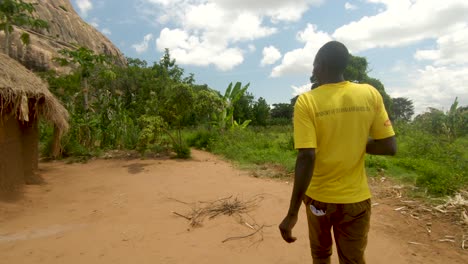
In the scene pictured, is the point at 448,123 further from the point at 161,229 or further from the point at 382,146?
the point at 382,146

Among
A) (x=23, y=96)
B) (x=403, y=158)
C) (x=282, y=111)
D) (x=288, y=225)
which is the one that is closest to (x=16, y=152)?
(x=23, y=96)

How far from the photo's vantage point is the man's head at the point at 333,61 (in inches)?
76.7

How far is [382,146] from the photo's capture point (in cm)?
204

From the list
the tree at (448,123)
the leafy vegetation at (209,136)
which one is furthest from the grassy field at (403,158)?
the tree at (448,123)

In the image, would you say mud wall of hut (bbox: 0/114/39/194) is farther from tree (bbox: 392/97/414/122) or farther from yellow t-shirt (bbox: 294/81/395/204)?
tree (bbox: 392/97/414/122)

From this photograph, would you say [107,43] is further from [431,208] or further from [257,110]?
[431,208]

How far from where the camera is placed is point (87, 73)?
37.5ft

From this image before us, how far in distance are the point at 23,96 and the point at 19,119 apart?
41 cm

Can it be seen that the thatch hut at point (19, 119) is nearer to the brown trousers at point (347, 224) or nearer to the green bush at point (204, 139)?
the brown trousers at point (347, 224)

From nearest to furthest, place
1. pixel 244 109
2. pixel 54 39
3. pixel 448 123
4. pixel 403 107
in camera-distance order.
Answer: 1. pixel 448 123
2. pixel 244 109
3. pixel 403 107
4. pixel 54 39

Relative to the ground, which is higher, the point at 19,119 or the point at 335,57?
the point at 335,57

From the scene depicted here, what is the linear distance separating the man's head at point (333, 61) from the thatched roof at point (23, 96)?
518cm

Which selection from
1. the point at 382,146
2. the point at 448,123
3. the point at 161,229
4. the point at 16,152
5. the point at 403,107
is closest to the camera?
the point at 382,146

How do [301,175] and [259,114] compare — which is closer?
[301,175]
